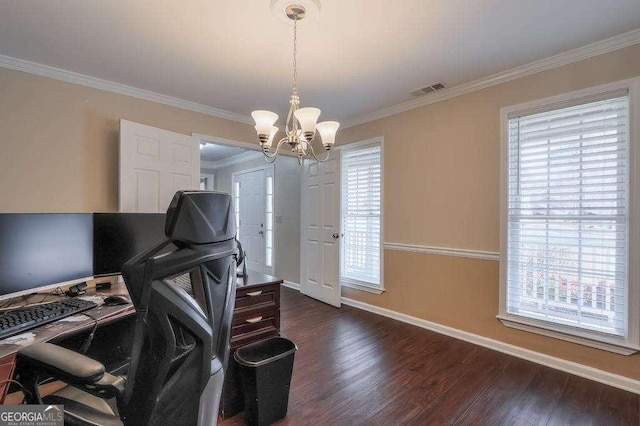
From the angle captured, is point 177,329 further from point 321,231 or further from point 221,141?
point 321,231

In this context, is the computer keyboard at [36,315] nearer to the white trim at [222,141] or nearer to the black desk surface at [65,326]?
the black desk surface at [65,326]

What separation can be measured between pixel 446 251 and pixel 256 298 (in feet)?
6.98

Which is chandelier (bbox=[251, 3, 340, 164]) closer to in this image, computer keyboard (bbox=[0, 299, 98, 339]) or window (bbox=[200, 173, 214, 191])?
computer keyboard (bbox=[0, 299, 98, 339])

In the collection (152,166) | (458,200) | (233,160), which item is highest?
(233,160)

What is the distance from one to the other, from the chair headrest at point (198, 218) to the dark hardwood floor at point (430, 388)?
1.51 m

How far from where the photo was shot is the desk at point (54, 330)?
1.15 m

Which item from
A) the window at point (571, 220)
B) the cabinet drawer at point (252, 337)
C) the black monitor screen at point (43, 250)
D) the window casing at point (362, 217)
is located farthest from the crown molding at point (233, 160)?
the window at point (571, 220)

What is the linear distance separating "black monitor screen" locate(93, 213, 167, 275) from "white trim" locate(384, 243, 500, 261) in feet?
8.48

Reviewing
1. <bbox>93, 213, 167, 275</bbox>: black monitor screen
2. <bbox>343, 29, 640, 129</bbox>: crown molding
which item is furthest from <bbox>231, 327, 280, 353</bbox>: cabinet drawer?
<bbox>343, 29, 640, 129</bbox>: crown molding

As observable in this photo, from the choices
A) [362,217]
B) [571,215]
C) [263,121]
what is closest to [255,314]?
[263,121]

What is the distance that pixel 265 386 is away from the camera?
5.62 ft

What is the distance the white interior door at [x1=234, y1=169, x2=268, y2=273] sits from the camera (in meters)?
5.69

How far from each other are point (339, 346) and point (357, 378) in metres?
0.56
